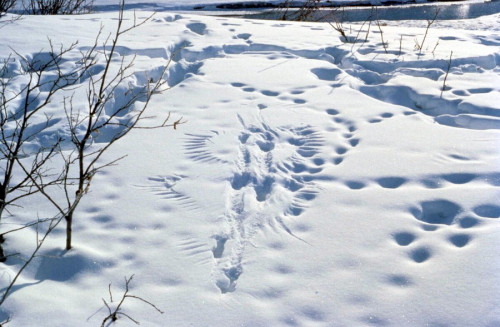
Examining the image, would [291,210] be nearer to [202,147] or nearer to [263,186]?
[263,186]

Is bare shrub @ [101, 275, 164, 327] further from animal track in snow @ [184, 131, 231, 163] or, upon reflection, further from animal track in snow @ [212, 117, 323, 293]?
animal track in snow @ [184, 131, 231, 163]

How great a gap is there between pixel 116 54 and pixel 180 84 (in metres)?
1.14

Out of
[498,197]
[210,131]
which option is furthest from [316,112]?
[498,197]

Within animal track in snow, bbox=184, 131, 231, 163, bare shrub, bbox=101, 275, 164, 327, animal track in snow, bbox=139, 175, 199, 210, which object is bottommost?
bare shrub, bbox=101, 275, 164, 327

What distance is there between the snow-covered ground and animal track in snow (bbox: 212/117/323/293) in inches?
0.4

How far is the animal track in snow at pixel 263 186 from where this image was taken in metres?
2.42

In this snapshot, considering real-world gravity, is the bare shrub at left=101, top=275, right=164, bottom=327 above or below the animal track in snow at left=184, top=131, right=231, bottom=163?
below

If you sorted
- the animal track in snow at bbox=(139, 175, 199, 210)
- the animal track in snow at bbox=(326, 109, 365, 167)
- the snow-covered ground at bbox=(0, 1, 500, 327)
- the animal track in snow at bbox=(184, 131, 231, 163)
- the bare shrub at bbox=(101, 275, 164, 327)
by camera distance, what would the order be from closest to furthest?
1. the bare shrub at bbox=(101, 275, 164, 327)
2. the snow-covered ground at bbox=(0, 1, 500, 327)
3. the animal track in snow at bbox=(139, 175, 199, 210)
4. the animal track in snow at bbox=(326, 109, 365, 167)
5. the animal track in snow at bbox=(184, 131, 231, 163)

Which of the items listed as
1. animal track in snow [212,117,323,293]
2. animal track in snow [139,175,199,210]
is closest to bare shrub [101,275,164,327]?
animal track in snow [212,117,323,293]

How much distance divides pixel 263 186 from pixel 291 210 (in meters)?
0.31

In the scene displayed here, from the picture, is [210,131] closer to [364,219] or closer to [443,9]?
[364,219]

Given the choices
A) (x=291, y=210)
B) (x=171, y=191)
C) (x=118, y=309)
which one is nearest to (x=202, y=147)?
(x=171, y=191)

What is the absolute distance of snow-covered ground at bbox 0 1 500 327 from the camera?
2.07 metres

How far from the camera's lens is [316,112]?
3896 mm
